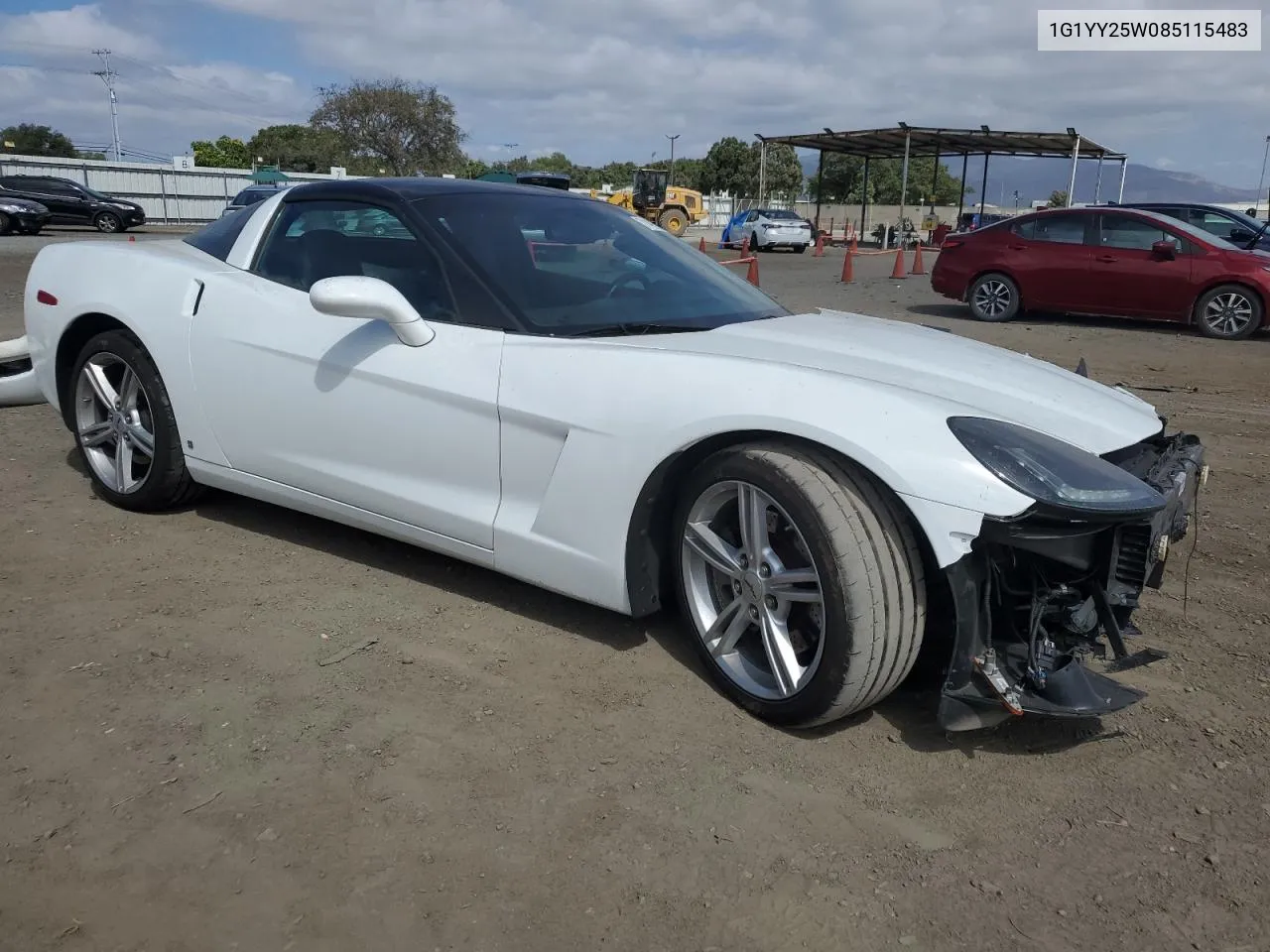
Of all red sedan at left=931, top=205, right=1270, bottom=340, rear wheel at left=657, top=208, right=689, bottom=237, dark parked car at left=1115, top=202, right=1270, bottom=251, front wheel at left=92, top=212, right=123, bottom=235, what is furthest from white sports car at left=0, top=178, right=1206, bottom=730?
rear wheel at left=657, top=208, right=689, bottom=237

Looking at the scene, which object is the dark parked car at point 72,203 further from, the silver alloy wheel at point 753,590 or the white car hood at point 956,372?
the silver alloy wheel at point 753,590

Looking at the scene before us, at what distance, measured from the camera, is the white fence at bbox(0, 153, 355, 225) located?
36062 millimetres

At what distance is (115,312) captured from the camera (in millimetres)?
4168

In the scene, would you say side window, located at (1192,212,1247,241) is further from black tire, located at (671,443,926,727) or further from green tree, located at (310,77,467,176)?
green tree, located at (310,77,467,176)

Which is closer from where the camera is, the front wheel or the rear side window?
the rear side window

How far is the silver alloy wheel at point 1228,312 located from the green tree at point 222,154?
245 ft

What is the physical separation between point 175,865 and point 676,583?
1.45 m

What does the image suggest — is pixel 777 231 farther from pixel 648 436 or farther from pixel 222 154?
pixel 222 154

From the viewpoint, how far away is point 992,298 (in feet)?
39.9

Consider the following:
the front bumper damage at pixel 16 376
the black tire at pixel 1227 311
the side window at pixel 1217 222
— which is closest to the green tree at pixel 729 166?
the side window at pixel 1217 222

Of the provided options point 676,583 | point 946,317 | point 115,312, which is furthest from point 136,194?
point 676,583

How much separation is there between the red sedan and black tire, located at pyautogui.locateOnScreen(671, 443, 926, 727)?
997cm

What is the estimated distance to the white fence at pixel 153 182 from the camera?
118ft

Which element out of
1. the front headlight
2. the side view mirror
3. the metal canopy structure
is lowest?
the front headlight
